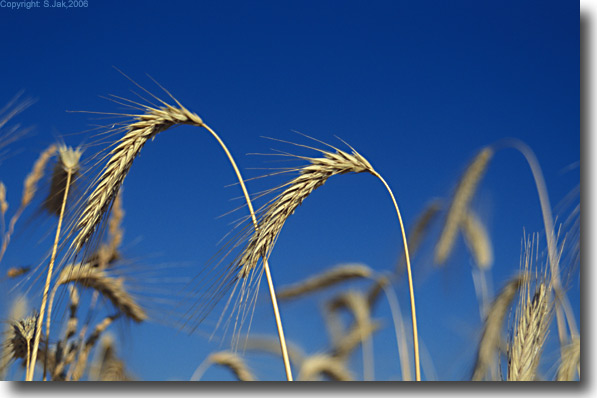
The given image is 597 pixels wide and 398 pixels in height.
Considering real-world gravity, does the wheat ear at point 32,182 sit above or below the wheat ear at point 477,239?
above

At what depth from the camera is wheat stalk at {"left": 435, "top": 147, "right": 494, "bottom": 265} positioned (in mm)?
2789

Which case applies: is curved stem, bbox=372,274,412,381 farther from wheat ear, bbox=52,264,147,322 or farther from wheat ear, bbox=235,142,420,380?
wheat ear, bbox=52,264,147,322

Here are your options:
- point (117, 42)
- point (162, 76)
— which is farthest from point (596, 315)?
point (117, 42)

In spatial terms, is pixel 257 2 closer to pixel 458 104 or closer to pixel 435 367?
pixel 458 104

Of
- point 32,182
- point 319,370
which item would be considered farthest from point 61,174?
point 319,370

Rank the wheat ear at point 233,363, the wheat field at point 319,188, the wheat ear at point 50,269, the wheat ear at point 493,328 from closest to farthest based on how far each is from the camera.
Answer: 1. the wheat ear at point 50,269
2. the wheat ear at point 493,328
3. the wheat field at point 319,188
4. the wheat ear at point 233,363

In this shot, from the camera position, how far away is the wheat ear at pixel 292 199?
1860 mm

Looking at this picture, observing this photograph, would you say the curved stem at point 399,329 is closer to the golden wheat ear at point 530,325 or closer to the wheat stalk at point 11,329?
the golden wheat ear at point 530,325

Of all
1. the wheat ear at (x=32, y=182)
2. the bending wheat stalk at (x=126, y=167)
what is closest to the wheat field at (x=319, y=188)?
the wheat ear at (x=32, y=182)

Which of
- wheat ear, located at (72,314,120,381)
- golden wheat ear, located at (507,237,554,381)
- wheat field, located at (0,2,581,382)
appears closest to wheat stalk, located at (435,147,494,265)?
wheat field, located at (0,2,581,382)

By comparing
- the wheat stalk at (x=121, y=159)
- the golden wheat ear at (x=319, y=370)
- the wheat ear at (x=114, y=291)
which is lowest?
the golden wheat ear at (x=319, y=370)

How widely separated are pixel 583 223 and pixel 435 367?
866mm

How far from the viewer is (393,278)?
2982 millimetres

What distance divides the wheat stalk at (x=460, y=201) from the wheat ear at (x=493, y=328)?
31 cm
